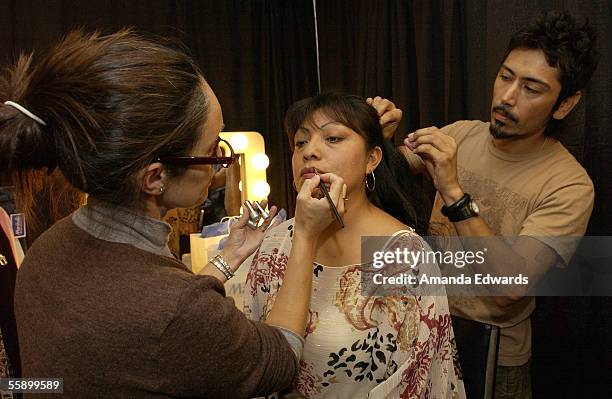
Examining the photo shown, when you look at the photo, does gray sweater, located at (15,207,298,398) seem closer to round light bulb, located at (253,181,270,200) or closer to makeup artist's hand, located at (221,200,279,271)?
makeup artist's hand, located at (221,200,279,271)

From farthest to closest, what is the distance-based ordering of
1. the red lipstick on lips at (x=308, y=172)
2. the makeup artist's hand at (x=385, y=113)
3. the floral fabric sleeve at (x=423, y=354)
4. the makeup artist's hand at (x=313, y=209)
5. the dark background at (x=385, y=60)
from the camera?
the dark background at (x=385, y=60) → the makeup artist's hand at (x=385, y=113) → the red lipstick on lips at (x=308, y=172) → the floral fabric sleeve at (x=423, y=354) → the makeup artist's hand at (x=313, y=209)

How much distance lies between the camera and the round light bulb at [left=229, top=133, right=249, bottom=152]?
2.52 meters

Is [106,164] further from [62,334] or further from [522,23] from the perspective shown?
[522,23]

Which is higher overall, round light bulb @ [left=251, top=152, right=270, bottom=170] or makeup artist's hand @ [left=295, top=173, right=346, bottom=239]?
round light bulb @ [left=251, top=152, right=270, bottom=170]

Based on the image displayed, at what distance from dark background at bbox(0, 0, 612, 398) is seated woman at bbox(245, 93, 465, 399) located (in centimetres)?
64

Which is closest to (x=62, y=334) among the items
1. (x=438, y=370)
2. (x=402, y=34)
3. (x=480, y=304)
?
(x=438, y=370)

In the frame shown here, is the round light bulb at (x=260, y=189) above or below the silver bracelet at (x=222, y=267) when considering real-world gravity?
above

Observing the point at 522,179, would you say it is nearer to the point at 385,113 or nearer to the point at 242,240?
the point at 385,113

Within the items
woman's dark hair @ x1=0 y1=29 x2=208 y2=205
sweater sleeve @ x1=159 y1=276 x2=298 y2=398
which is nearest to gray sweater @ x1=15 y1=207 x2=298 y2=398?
sweater sleeve @ x1=159 y1=276 x2=298 y2=398

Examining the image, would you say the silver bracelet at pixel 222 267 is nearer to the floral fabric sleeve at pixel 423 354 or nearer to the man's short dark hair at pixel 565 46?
the floral fabric sleeve at pixel 423 354

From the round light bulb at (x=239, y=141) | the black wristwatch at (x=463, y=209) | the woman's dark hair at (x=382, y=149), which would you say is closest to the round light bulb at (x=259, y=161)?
the round light bulb at (x=239, y=141)

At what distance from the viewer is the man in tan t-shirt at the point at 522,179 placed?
1.33m

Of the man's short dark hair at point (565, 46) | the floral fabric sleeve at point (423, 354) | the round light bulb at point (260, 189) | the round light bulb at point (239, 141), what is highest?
the man's short dark hair at point (565, 46)

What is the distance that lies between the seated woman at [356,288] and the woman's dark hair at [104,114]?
0.44 meters
